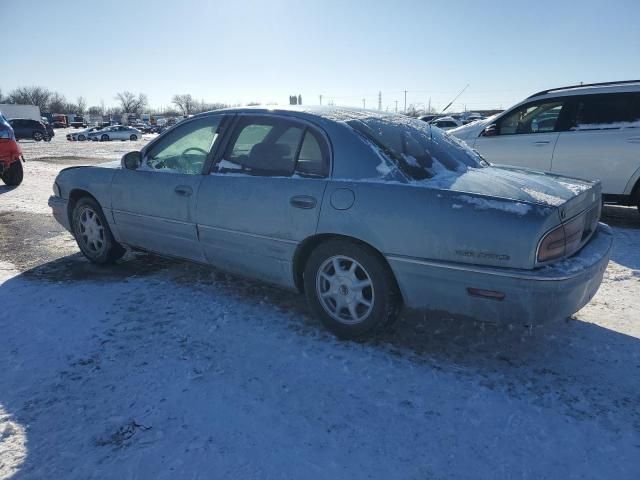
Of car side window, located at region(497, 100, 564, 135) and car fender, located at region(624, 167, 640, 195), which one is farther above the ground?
car side window, located at region(497, 100, 564, 135)

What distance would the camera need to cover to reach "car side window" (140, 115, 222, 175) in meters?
3.78

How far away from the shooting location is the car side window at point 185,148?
12.4 ft

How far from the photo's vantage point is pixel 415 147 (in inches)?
127

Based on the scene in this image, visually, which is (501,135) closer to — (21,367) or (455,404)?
(455,404)

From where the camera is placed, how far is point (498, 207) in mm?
2545

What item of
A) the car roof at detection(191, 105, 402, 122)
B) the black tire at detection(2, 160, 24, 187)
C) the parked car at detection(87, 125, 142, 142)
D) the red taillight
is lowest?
the parked car at detection(87, 125, 142, 142)

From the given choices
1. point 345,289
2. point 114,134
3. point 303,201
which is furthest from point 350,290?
point 114,134

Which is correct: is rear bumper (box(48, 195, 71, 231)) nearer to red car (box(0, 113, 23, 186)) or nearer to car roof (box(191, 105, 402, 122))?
car roof (box(191, 105, 402, 122))

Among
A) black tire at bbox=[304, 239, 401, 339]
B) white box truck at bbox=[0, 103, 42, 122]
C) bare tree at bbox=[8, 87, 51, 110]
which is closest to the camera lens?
black tire at bbox=[304, 239, 401, 339]

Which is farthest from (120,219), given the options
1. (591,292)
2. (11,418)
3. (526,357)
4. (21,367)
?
(591,292)

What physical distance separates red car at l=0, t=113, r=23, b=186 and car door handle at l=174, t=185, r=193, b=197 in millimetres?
7994

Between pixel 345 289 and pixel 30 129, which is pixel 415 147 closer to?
pixel 345 289

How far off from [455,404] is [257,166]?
2.05m

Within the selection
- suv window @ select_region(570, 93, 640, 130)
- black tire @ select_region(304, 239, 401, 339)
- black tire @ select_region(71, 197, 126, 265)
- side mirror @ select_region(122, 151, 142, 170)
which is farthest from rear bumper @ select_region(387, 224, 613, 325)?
suv window @ select_region(570, 93, 640, 130)
